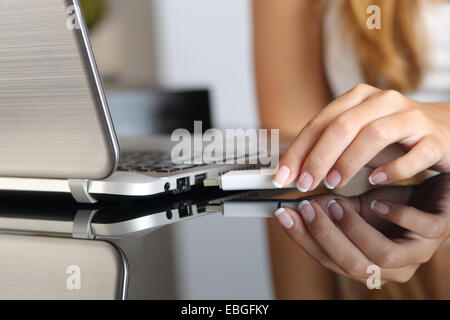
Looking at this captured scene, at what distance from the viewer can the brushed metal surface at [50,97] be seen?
1.71 feet

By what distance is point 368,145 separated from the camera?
0.61 metres

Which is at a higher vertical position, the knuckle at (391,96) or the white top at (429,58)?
the white top at (429,58)

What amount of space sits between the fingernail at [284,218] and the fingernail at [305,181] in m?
0.05

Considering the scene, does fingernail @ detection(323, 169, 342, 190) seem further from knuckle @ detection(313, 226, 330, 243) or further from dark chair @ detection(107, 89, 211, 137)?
dark chair @ detection(107, 89, 211, 137)

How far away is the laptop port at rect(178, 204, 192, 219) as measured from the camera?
1.87ft

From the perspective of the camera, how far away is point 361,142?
61 cm

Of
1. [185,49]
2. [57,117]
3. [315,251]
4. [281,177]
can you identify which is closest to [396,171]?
[281,177]

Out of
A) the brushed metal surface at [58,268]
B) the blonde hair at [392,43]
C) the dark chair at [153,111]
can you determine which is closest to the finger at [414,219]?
the brushed metal surface at [58,268]

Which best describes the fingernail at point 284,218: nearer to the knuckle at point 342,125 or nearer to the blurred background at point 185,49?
the knuckle at point 342,125

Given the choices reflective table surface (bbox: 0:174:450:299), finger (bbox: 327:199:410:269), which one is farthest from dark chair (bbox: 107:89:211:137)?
finger (bbox: 327:199:410:269)

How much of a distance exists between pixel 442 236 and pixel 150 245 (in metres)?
0.22

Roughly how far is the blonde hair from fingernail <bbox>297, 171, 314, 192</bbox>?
1124 mm

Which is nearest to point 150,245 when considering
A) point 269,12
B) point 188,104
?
point 269,12
